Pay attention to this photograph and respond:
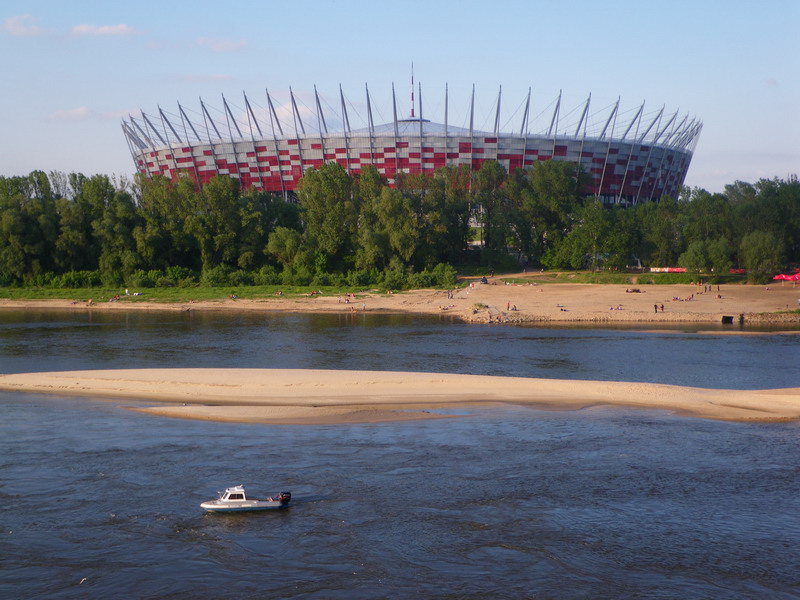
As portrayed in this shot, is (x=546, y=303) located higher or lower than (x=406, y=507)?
higher

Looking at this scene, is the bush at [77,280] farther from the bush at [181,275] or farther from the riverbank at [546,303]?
the bush at [181,275]

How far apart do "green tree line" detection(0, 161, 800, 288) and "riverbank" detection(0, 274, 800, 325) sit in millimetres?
7263

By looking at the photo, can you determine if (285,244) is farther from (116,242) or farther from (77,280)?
(77,280)

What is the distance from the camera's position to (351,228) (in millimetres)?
95250

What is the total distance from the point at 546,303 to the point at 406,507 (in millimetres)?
53122

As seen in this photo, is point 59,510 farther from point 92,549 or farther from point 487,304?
point 487,304

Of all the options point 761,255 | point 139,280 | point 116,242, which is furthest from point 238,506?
point 116,242

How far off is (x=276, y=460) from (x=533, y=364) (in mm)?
22285

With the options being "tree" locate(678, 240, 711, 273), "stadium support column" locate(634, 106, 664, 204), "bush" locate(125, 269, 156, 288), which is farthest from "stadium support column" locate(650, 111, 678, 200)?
"bush" locate(125, 269, 156, 288)

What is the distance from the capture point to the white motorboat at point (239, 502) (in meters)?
20.8

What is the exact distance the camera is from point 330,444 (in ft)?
89.8

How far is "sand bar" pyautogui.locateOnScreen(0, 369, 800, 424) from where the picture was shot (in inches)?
1265

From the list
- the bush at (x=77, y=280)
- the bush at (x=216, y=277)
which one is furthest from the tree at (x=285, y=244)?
the bush at (x=77, y=280)

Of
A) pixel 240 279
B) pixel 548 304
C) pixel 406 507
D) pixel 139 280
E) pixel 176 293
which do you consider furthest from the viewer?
pixel 240 279
